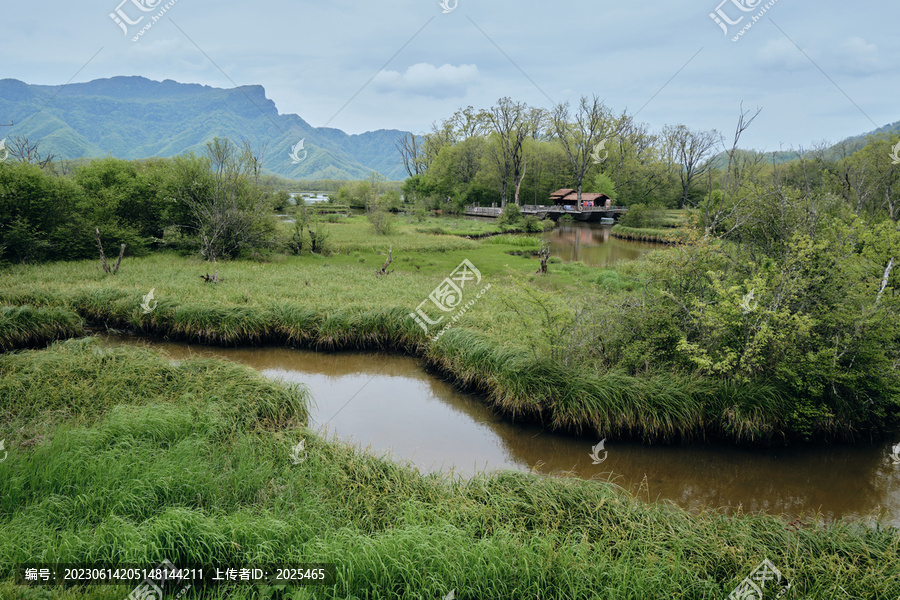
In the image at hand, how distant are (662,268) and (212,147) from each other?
22967 millimetres

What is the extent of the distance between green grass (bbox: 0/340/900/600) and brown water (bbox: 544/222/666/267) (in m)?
20.7

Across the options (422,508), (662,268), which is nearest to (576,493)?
(422,508)

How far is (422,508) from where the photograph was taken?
6098 mm

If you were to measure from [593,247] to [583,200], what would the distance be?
29.9m

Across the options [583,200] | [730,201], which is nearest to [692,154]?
[583,200]

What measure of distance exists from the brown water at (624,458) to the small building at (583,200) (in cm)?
5644

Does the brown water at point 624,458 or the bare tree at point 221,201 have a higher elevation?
the bare tree at point 221,201

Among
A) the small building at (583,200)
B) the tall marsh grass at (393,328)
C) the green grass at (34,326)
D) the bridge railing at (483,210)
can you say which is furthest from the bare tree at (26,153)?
the small building at (583,200)

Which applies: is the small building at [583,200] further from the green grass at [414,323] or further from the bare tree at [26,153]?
the bare tree at [26,153]

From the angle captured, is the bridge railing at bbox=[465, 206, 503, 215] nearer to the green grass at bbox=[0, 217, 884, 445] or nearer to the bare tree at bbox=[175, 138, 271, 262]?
the green grass at bbox=[0, 217, 884, 445]

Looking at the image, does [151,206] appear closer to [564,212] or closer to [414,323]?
[414,323]

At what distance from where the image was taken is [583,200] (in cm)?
6425

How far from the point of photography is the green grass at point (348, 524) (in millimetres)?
4668

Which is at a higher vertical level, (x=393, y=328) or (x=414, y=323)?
(x=414, y=323)
